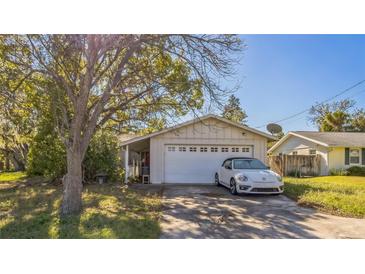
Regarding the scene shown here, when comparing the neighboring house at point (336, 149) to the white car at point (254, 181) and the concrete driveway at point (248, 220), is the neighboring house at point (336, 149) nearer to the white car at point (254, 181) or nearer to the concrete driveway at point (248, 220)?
the white car at point (254, 181)

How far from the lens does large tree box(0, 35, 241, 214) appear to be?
7242 millimetres

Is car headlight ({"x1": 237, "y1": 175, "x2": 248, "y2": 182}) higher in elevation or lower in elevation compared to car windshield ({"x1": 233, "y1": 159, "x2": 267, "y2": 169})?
lower

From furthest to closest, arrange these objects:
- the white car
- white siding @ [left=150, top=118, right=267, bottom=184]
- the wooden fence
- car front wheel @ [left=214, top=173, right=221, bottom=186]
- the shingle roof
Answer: the wooden fence → the shingle roof → white siding @ [left=150, top=118, right=267, bottom=184] → car front wheel @ [left=214, top=173, right=221, bottom=186] → the white car

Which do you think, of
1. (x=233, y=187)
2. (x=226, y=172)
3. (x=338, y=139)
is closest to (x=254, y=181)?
(x=233, y=187)

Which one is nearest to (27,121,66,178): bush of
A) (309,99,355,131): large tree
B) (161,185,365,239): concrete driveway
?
(161,185,365,239): concrete driveway

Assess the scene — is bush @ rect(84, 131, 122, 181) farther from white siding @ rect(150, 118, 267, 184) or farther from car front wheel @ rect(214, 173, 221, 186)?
car front wheel @ rect(214, 173, 221, 186)

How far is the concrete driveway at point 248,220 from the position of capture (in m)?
5.55

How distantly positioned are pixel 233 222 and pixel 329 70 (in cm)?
554

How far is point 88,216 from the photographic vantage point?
22.4 ft

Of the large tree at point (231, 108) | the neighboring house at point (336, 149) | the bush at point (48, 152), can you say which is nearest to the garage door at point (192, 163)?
the large tree at point (231, 108)

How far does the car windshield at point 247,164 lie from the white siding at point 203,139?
8.08 ft

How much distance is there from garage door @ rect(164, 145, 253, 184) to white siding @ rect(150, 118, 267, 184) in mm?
247
